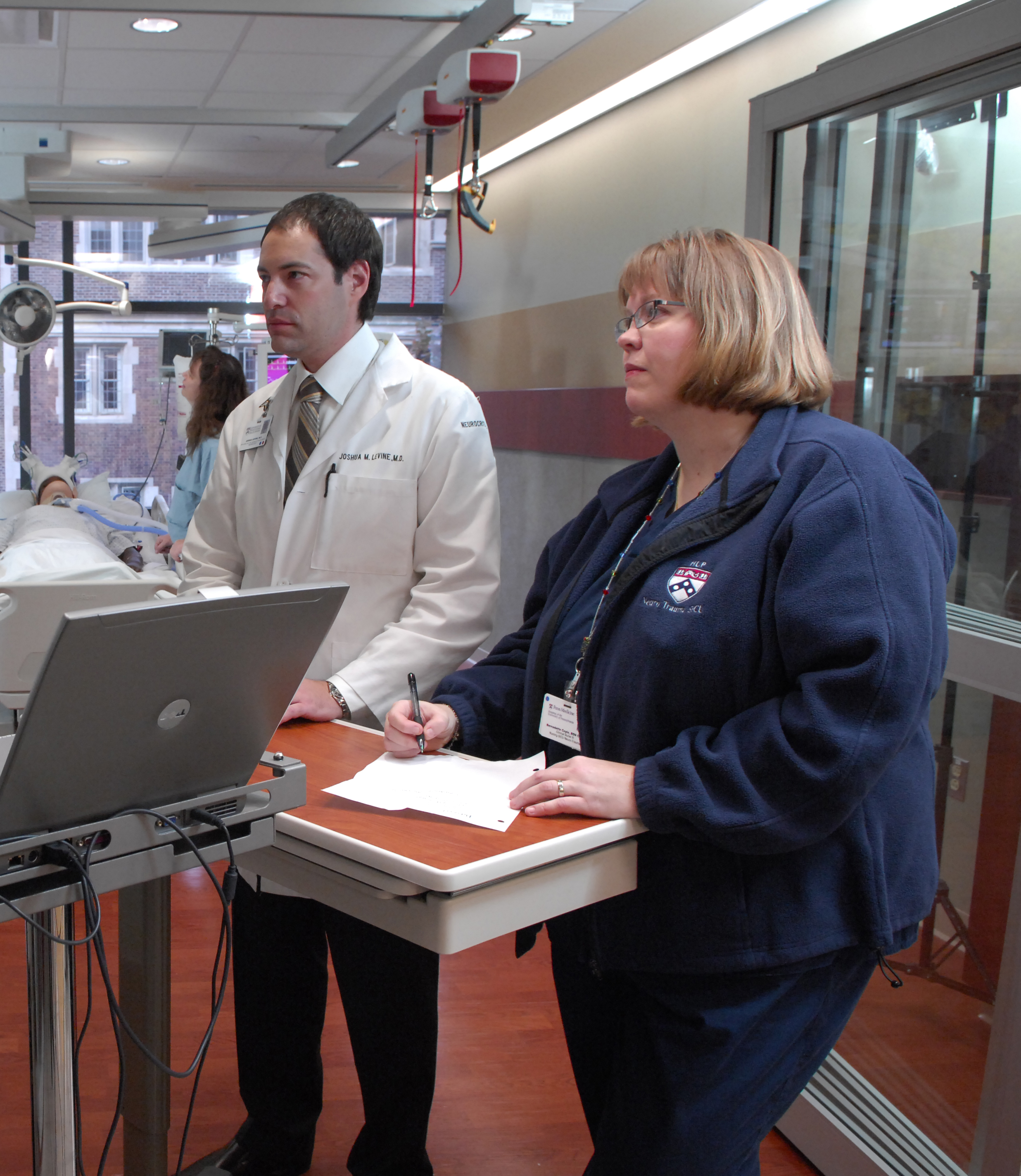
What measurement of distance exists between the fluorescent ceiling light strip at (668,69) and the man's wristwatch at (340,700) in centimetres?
275

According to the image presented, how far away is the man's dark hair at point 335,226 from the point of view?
1916 mm

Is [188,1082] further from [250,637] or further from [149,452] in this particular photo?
[149,452]

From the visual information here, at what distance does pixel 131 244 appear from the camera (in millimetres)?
7621

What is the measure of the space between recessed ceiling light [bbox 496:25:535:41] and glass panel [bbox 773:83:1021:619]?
66.9 inches

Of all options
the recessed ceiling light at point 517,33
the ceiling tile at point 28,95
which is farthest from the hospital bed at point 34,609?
the ceiling tile at point 28,95

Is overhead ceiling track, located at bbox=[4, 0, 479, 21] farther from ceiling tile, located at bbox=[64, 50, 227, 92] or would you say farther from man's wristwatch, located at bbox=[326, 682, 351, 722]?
man's wristwatch, located at bbox=[326, 682, 351, 722]

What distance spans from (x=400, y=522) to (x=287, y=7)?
2.53 m

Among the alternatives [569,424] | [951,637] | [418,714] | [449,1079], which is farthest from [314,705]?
[569,424]

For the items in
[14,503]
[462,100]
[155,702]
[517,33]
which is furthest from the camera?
[14,503]

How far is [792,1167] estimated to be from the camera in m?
2.13

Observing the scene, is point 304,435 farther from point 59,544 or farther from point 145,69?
point 145,69

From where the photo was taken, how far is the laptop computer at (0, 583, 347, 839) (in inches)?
33.8

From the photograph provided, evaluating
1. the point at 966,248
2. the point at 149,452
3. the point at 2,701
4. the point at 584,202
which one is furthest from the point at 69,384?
the point at 966,248

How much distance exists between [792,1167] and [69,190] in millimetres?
6605
